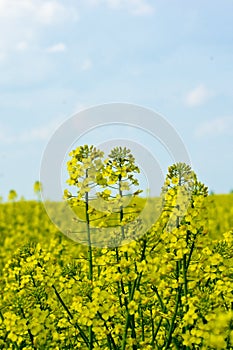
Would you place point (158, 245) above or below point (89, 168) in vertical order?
below

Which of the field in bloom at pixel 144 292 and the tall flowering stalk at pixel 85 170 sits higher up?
the tall flowering stalk at pixel 85 170

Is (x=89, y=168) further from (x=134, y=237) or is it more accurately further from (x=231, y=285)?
(x=231, y=285)

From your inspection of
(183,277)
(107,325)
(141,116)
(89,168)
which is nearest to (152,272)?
(183,277)

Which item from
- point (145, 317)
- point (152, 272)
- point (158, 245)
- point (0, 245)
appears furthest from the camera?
point (0, 245)

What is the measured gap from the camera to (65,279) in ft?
12.4

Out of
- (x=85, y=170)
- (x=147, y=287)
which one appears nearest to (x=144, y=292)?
(x=147, y=287)

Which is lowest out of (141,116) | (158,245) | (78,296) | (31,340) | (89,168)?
(31,340)

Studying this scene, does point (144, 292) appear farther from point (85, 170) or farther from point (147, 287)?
point (85, 170)

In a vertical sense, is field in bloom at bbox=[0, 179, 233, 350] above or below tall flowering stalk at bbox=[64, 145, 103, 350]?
below

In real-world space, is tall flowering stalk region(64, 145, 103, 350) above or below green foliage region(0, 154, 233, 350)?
above

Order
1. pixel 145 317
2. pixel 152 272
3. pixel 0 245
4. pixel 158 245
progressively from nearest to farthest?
pixel 152 272
pixel 158 245
pixel 145 317
pixel 0 245

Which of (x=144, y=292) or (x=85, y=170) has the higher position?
(x=85, y=170)

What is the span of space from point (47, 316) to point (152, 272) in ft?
3.04

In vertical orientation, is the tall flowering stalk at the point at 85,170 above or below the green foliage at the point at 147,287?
above
